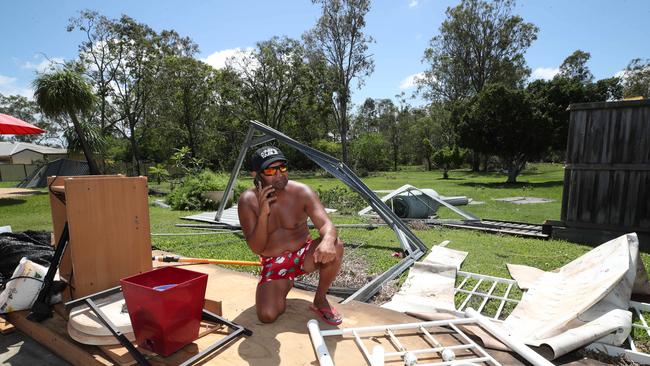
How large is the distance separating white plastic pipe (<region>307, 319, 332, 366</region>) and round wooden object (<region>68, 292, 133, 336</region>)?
47.3 inches

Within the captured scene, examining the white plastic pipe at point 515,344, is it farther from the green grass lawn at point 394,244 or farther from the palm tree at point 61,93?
the palm tree at point 61,93

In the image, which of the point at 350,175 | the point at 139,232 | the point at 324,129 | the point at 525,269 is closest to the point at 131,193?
the point at 139,232

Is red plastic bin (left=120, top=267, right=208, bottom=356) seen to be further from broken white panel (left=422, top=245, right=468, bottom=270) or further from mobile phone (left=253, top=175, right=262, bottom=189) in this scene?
broken white panel (left=422, top=245, right=468, bottom=270)

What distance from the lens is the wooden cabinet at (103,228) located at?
2520 millimetres

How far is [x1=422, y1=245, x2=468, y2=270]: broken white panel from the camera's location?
464 centimetres

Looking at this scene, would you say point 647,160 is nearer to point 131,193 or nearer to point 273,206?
point 273,206

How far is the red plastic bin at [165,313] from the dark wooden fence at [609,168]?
6826 millimetres

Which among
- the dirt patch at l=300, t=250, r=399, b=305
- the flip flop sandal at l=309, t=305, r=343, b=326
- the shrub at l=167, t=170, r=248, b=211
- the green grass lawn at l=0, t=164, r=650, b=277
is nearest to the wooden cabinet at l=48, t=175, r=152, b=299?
the flip flop sandal at l=309, t=305, r=343, b=326

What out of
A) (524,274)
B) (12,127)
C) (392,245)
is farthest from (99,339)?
(12,127)

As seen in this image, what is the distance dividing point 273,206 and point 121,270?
1.34 metres

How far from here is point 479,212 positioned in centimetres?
987

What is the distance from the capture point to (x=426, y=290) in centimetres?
370

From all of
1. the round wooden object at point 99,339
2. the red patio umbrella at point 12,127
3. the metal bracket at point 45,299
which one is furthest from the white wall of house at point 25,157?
the round wooden object at point 99,339

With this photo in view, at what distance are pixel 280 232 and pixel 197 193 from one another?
941 cm
